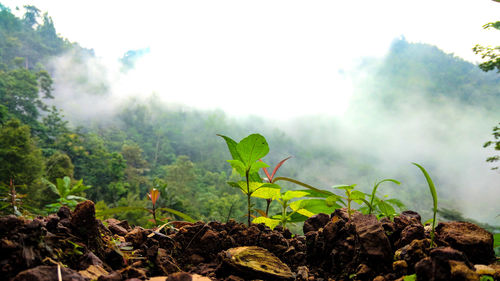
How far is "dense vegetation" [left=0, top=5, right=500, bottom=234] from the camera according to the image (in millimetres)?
25533

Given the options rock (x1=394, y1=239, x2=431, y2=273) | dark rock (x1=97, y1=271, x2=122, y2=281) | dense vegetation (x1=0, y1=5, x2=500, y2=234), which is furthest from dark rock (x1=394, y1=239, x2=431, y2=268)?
dense vegetation (x1=0, y1=5, x2=500, y2=234)

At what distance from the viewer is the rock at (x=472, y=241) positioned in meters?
0.58

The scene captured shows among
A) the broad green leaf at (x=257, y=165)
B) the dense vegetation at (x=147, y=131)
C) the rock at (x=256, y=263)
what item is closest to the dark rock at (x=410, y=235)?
the rock at (x=256, y=263)

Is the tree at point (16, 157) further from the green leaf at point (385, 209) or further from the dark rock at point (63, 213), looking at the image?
the green leaf at point (385, 209)

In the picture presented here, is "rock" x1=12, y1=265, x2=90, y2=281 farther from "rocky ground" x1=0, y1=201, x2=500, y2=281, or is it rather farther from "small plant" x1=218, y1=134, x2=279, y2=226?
"small plant" x1=218, y1=134, x2=279, y2=226

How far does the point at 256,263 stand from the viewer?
719mm

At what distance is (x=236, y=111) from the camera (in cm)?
8562

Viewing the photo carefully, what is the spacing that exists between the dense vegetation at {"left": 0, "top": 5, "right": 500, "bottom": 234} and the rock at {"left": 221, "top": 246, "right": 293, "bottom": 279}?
11.9 metres

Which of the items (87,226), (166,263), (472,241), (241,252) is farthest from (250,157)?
(472,241)

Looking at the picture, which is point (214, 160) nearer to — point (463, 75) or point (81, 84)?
point (81, 84)

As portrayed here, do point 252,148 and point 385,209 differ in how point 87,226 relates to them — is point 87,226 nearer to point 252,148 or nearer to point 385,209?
point 252,148

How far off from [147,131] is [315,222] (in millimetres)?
69113

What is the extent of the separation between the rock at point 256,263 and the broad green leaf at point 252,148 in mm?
306

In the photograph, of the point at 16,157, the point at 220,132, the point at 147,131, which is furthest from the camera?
the point at 220,132
